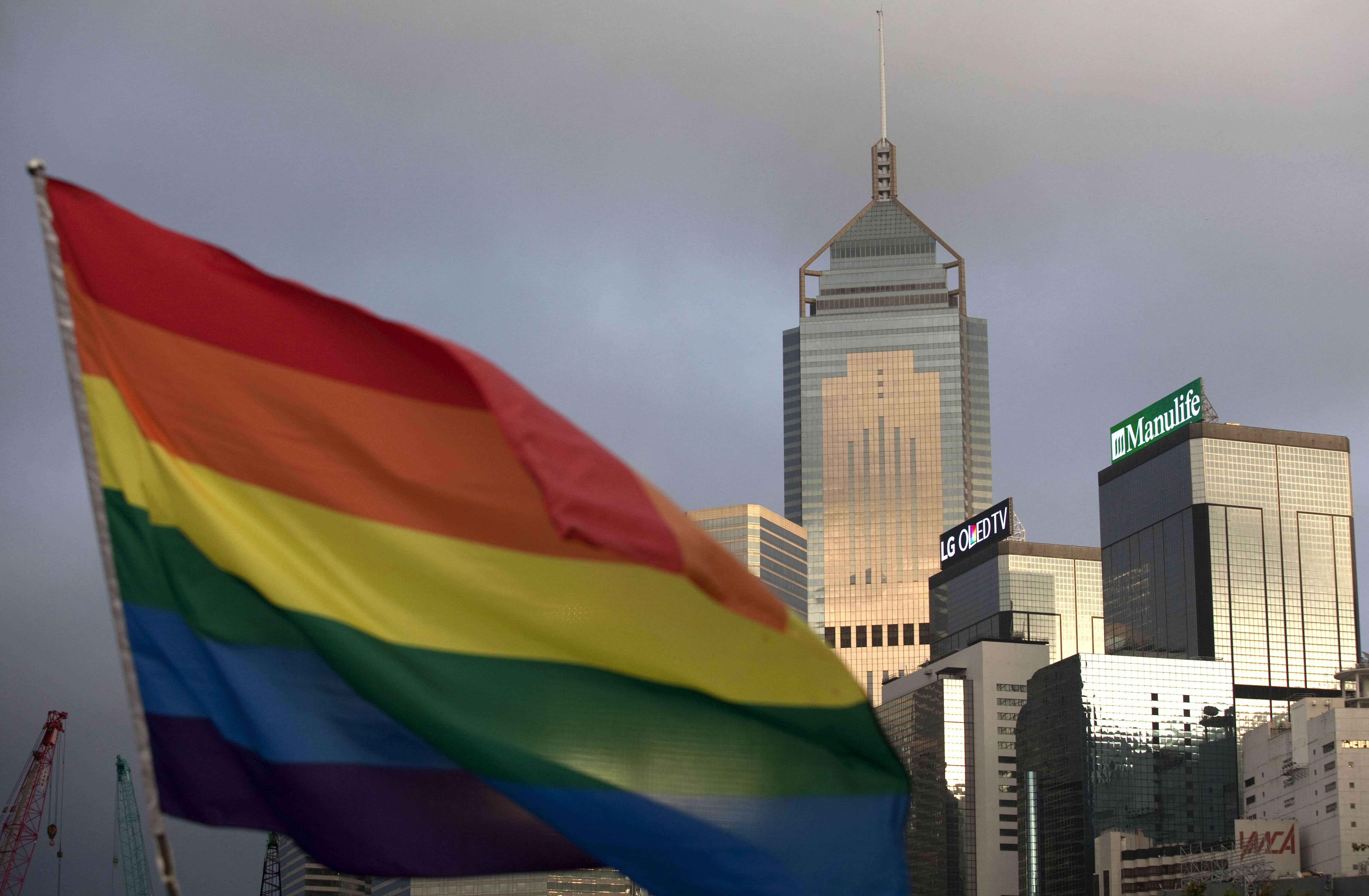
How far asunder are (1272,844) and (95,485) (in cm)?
18773

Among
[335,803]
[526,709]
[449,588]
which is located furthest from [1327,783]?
[335,803]

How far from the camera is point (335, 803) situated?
1188 centimetres

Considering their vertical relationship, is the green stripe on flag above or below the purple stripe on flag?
above

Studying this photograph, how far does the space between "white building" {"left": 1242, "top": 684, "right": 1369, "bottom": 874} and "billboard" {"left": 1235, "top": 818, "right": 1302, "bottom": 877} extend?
0.94 meters

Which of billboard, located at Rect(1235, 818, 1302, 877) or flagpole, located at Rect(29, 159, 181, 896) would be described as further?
billboard, located at Rect(1235, 818, 1302, 877)

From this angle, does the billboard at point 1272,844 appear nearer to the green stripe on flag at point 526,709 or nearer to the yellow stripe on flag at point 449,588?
the green stripe on flag at point 526,709

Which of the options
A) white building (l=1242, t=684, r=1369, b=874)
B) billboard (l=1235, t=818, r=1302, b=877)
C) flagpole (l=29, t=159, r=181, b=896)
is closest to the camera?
flagpole (l=29, t=159, r=181, b=896)

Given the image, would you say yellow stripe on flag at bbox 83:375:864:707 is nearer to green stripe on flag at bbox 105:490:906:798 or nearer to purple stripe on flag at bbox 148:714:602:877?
green stripe on flag at bbox 105:490:906:798

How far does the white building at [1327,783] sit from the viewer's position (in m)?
169

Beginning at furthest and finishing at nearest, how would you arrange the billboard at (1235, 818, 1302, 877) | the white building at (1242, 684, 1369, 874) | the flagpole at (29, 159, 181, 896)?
the billboard at (1235, 818, 1302, 877) < the white building at (1242, 684, 1369, 874) < the flagpole at (29, 159, 181, 896)

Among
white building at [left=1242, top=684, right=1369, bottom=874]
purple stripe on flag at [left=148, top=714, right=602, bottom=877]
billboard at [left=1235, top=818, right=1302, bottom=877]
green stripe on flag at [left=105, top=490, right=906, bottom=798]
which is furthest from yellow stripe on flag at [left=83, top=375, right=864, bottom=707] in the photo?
billboard at [left=1235, top=818, right=1302, bottom=877]

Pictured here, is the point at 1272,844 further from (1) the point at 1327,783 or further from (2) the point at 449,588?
A: (2) the point at 449,588

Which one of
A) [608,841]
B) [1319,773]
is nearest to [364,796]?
[608,841]

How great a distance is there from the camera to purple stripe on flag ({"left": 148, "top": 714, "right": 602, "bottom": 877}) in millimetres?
11750
